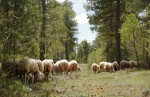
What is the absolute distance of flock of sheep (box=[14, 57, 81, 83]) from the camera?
14006 mm

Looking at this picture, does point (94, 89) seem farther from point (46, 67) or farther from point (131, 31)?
point (131, 31)

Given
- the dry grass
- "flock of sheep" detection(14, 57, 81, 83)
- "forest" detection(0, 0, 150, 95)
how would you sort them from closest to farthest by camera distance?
"forest" detection(0, 0, 150, 95) < the dry grass < "flock of sheep" detection(14, 57, 81, 83)

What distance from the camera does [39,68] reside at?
17.5m

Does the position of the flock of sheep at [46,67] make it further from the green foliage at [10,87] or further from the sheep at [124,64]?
the green foliage at [10,87]

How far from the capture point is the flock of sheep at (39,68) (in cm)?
1401

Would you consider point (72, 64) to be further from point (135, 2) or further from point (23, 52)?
point (23, 52)

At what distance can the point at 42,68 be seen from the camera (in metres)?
17.5

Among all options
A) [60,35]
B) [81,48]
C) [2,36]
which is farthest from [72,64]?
[81,48]

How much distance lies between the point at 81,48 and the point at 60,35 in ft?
216

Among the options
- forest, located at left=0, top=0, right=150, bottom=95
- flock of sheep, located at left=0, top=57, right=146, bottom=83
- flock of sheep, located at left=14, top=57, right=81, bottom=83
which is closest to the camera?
forest, located at left=0, top=0, right=150, bottom=95

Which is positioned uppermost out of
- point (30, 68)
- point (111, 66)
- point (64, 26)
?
point (64, 26)

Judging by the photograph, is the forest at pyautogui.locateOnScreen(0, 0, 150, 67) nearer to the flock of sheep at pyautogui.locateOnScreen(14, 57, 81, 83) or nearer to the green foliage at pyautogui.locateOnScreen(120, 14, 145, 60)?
the green foliage at pyautogui.locateOnScreen(120, 14, 145, 60)

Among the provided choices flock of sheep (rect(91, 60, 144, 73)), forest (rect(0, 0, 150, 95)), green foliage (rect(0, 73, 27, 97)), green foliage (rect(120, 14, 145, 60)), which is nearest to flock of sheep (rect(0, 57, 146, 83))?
flock of sheep (rect(91, 60, 144, 73))

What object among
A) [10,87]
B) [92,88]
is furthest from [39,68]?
[10,87]
